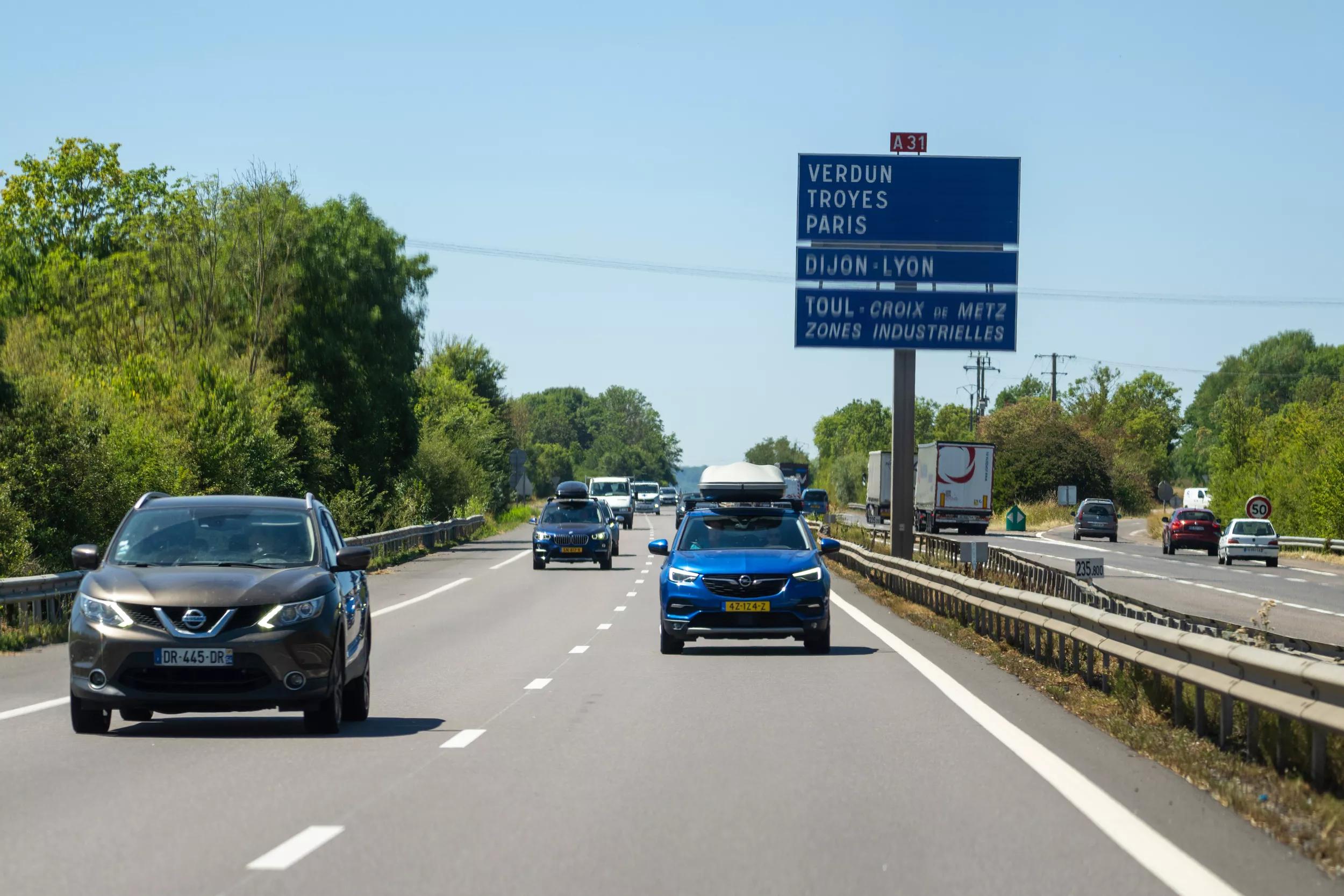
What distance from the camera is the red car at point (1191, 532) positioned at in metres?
63.1

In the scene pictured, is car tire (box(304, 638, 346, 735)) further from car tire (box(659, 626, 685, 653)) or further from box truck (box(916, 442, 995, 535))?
box truck (box(916, 442, 995, 535))

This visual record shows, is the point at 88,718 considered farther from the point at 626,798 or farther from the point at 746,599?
the point at 746,599

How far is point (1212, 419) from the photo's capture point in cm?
19988

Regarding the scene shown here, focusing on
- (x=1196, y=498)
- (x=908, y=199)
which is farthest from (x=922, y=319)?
(x=1196, y=498)

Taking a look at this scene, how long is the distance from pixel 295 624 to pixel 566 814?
11.5 ft

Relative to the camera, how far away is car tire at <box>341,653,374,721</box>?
40.8ft

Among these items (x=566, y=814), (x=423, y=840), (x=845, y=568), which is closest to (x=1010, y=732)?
(x=566, y=814)

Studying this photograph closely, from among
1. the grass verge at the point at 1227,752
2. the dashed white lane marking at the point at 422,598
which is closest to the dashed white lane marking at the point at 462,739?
the grass verge at the point at 1227,752

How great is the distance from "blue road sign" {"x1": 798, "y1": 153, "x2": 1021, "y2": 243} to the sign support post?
2.26 m

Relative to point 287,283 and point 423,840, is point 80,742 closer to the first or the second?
point 423,840

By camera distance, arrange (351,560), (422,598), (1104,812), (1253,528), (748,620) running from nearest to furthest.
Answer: (1104,812)
(351,560)
(748,620)
(422,598)
(1253,528)

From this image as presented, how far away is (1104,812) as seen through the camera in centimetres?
846

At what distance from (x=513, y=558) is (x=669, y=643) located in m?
29.2

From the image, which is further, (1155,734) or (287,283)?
(287,283)
